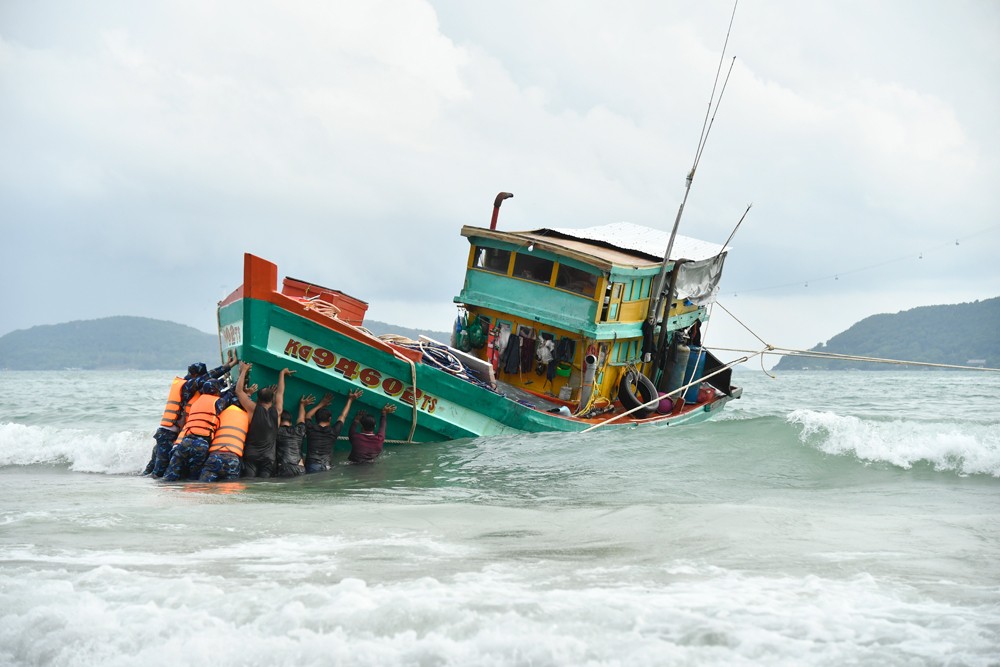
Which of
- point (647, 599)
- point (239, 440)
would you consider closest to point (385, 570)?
point (647, 599)

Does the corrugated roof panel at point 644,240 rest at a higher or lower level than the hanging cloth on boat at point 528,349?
higher

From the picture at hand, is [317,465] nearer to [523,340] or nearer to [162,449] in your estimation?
[162,449]

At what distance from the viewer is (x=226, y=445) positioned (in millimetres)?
10789

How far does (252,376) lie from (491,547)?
218 inches

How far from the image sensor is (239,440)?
1091 centimetres

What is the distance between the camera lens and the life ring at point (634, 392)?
609 inches

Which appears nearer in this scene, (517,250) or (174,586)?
(174,586)

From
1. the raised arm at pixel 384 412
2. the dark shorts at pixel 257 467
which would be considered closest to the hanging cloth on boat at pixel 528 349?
the raised arm at pixel 384 412

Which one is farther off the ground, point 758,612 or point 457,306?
point 457,306

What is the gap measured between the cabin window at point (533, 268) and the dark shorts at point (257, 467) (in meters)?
5.26

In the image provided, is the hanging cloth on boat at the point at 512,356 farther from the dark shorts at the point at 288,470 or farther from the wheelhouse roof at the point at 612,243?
the dark shorts at the point at 288,470

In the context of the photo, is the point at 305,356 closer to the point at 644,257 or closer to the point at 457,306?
the point at 457,306

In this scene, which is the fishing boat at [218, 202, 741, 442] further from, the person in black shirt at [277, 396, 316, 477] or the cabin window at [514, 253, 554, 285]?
the person in black shirt at [277, 396, 316, 477]

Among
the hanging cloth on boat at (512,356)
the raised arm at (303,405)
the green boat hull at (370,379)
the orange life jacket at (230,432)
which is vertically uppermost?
the hanging cloth on boat at (512,356)
